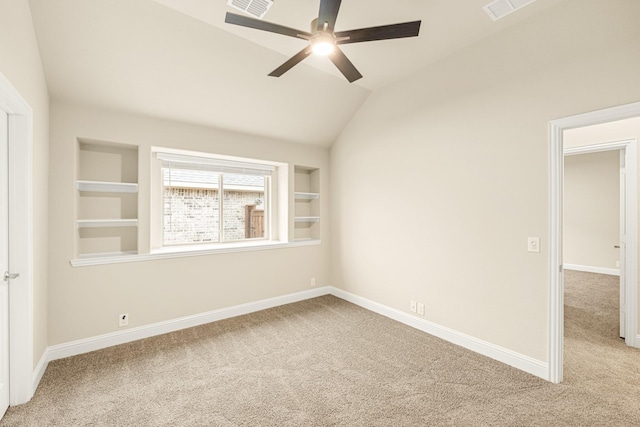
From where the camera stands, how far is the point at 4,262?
1.91m

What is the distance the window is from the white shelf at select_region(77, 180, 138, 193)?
488 millimetres

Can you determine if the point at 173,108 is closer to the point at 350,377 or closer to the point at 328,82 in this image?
the point at 328,82

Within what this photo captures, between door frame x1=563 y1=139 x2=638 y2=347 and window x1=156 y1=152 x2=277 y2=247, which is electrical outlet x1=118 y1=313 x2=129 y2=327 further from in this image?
door frame x1=563 y1=139 x2=638 y2=347

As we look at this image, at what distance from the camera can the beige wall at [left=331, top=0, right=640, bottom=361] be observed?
212 cm

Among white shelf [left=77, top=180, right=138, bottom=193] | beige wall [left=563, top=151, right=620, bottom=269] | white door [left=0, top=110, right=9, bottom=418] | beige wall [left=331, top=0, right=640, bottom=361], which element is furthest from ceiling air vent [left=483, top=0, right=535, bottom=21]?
beige wall [left=563, top=151, right=620, bottom=269]

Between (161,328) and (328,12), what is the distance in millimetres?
3486

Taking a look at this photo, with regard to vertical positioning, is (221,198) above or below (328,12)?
below

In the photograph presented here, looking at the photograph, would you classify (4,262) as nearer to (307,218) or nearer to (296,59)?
(296,59)

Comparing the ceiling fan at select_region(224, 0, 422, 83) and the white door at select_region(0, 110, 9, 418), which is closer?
the ceiling fan at select_region(224, 0, 422, 83)

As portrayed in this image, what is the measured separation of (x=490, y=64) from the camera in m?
2.65

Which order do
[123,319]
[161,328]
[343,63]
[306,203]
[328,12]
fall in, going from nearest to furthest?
1. [328,12]
2. [343,63]
3. [123,319]
4. [161,328]
5. [306,203]

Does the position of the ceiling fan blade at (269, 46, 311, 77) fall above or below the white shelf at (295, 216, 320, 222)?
above

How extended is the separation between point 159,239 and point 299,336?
7.04 feet

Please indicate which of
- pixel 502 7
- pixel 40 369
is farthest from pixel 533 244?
pixel 40 369
